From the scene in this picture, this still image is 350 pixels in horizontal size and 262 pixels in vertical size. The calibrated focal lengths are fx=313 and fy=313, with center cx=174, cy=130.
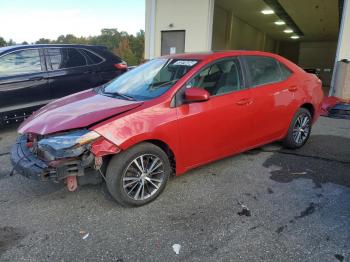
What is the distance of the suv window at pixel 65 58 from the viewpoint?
6.21 metres

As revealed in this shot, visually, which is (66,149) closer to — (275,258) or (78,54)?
(275,258)

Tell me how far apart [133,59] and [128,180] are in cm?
6060

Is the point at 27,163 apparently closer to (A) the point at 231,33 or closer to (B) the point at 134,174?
(B) the point at 134,174

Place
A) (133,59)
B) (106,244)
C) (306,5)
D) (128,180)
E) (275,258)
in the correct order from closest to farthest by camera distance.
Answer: (275,258) → (106,244) → (128,180) → (306,5) → (133,59)

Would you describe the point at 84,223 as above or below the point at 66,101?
below

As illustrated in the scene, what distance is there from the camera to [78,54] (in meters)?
6.55

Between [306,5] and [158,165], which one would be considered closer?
[158,165]

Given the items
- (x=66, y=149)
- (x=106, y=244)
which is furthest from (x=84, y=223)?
(x=66, y=149)

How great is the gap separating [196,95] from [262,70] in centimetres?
148

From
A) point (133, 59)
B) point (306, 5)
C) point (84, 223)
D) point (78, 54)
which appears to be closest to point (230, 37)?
point (306, 5)

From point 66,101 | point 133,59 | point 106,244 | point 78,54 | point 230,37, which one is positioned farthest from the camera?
point 133,59

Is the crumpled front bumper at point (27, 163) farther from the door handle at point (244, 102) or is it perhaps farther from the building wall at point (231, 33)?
the building wall at point (231, 33)

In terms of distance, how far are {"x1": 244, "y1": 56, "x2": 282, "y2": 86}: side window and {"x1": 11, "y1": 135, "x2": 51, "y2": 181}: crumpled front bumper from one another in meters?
2.70

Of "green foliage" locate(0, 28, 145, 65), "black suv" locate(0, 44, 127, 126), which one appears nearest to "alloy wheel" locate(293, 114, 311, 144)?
"black suv" locate(0, 44, 127, 126)
